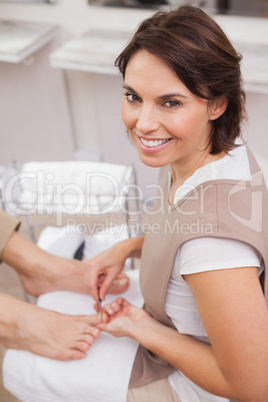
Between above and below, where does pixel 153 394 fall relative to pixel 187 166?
below

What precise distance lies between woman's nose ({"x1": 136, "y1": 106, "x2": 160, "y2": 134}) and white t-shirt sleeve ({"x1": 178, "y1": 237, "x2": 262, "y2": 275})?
0.22m

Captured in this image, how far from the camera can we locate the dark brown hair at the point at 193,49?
2.52ft

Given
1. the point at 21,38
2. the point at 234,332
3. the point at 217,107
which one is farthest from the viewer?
the point at 21,38

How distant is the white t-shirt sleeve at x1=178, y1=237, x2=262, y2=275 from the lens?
2.49ft

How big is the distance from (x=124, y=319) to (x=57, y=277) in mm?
372

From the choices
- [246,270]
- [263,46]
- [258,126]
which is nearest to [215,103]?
[246,270]

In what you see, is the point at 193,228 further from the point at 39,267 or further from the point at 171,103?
the point at 39,267

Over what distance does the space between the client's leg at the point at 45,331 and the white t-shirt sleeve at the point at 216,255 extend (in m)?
0.39

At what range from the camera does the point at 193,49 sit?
0.77m

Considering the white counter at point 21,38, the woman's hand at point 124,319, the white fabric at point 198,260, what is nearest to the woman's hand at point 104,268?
the woman's hand at point 124,319

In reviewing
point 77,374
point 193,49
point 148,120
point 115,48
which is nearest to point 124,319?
point 77,374

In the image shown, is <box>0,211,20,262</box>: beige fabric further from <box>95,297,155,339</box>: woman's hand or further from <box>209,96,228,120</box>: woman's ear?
<box>209,96,228,120</box>: woman's ear

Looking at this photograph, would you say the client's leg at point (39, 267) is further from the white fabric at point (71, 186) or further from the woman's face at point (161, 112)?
the woman's face at point (161, 112)

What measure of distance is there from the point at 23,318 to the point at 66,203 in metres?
0.49
